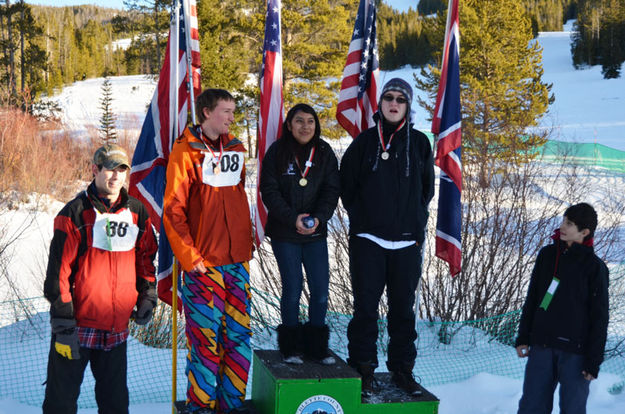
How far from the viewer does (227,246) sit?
3529 millimetres

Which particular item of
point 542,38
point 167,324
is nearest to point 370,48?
point 167,324

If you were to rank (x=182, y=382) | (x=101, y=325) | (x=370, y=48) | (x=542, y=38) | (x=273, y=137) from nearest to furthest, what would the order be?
(x=101, y=325) → (x=273, y=137) → (x=370, y=48) → (x=182, y=382) → (x=542, y=38)

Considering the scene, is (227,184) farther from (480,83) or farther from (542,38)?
(542,38)

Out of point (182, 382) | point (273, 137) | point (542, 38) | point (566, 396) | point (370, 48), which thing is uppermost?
point (542, 38)

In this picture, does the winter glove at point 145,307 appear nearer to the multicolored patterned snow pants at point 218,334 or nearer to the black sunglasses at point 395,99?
the multicolored patterned snow pants at point 218,334

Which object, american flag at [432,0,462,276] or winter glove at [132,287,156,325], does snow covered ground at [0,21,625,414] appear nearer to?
american flag at [432,0,462,276]

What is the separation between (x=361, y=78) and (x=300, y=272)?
2.03 m

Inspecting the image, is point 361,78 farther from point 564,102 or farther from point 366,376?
point 564,102

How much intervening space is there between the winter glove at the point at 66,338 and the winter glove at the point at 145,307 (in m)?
0.38

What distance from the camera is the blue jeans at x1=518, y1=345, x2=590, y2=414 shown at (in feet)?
11.2

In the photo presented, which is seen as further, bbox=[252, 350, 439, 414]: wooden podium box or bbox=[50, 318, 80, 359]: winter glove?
bbox=[252, 350, 439, 414]: wooden podium box

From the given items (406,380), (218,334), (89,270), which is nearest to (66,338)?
(89,270)

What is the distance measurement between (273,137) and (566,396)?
2628 millimetres

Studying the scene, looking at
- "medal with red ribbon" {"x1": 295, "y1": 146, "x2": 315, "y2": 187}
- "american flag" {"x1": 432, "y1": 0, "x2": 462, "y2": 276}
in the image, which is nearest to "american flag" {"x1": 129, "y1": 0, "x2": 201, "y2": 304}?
"medal with red ribbon" {"x1": 295, "y1": 146, "x2": 315, "y2": 187}
